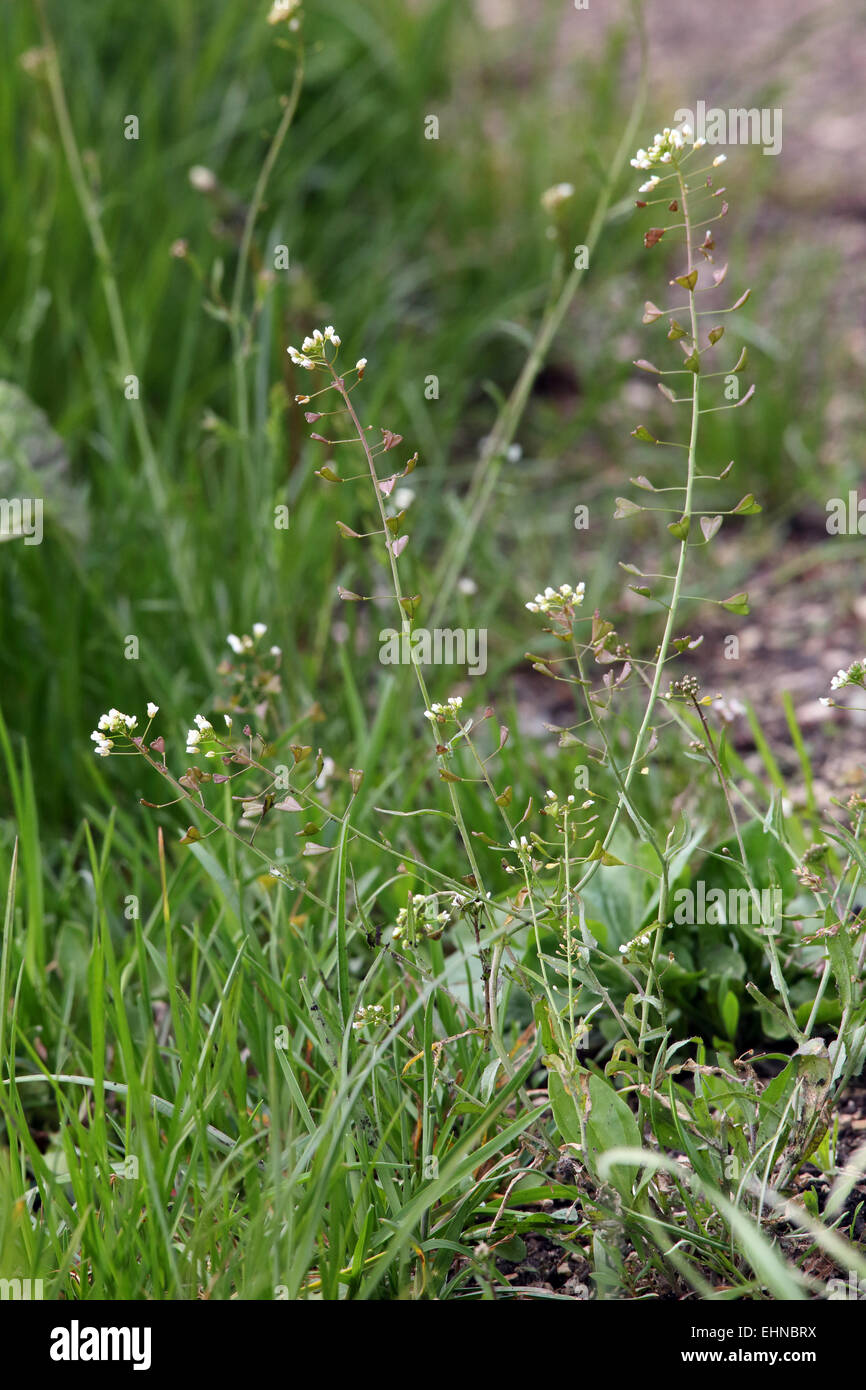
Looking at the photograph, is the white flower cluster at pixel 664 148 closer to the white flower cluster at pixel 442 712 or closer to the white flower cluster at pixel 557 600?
the white flower cluster at pixel 557 600

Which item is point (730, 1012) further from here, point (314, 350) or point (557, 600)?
point (314, 350)

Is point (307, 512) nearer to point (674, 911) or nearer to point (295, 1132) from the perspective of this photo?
point (674, 911)

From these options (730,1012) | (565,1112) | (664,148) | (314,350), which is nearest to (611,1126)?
(565,1112)

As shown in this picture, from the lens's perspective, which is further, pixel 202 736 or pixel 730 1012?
pixel 730 1012

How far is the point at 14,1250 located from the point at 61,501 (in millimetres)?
1459

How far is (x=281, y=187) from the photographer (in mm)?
3564

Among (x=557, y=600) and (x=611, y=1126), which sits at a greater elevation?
(x=557, y=600)

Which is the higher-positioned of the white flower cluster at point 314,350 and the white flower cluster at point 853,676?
the white flower cluster at point 314,350

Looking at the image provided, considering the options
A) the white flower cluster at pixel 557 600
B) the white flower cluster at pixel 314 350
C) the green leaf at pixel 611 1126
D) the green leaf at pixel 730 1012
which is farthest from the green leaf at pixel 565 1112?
the white flower cluster at pixel 314 350

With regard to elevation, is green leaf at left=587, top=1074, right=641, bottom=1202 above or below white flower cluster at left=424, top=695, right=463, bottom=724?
below

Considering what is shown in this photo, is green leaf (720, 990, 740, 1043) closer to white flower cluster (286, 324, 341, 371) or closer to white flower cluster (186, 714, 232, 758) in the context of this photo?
white flower cluster (186, 714, 232, 758)

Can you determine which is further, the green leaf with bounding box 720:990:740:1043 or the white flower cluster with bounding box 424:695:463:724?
the green leaf with bounding box 720:990:740:1043

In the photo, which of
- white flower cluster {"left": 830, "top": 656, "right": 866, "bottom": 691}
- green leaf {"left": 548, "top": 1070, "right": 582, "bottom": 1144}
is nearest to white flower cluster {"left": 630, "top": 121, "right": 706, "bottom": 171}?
white flower cluster {"left": 830, "top": 656, "right": 866, "bottom": 691}

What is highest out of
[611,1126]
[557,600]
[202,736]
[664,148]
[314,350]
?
[664,148]
